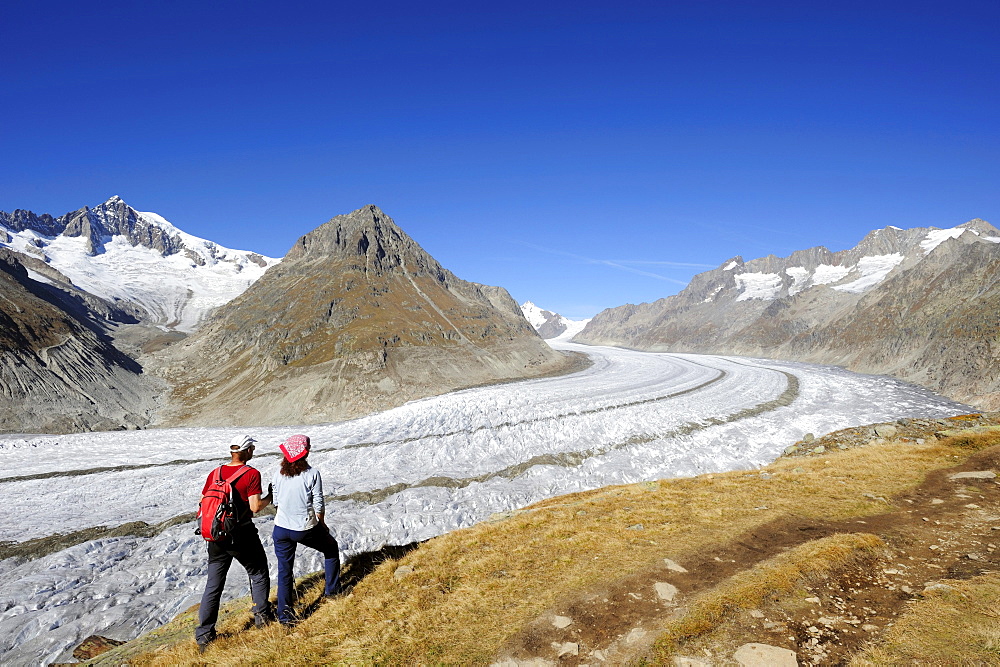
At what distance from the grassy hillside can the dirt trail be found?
3 cm

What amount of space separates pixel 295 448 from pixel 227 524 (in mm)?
1456

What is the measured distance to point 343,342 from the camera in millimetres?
74750

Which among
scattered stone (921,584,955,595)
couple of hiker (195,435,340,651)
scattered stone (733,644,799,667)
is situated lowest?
scattered stone (733,644,799,667)

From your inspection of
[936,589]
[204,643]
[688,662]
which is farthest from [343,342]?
[936,589]

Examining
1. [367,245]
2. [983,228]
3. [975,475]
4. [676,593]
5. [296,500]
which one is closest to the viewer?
[296,500]

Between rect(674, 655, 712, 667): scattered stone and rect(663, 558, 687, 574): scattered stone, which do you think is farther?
rect(663, 558, 687, 574): scattered stone

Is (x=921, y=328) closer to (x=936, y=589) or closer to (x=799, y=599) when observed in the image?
(x=936, y=589)

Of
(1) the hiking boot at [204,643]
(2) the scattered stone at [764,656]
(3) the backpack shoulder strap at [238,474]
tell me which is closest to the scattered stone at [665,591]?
(2) the scattered stone at [764,656]

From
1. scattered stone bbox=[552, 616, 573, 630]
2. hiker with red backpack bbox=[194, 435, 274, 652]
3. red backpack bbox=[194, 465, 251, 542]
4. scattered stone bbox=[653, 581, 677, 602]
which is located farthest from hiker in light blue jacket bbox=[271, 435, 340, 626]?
scattered stone bbox=[653, 581, 677, 602]

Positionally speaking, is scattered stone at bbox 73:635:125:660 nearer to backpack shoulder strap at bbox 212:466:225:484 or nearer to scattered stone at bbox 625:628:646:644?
backpack shoulder strap at bbox 212:466:225:484

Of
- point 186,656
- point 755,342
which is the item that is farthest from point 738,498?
point 755,342

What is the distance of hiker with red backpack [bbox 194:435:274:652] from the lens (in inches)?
272

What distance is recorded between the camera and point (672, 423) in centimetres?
4019

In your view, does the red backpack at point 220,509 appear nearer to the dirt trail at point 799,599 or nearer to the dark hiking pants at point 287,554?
the dark hiking pants at point 287,554
